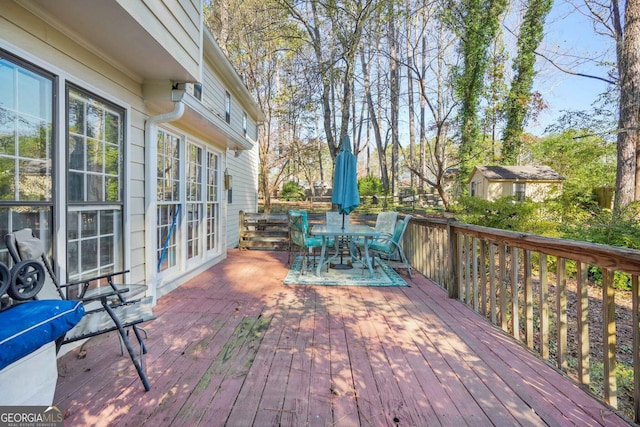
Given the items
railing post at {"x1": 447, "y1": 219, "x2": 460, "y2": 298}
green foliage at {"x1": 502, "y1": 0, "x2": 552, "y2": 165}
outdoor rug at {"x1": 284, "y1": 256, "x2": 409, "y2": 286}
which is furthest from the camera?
green foliage at {"x1": 502, "y1": 0, "x2": 552, "y2": 165}

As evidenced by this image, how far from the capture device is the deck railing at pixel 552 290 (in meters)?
1.78

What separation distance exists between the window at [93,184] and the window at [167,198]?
861mm

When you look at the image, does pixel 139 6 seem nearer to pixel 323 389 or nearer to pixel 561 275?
pixel 323 389

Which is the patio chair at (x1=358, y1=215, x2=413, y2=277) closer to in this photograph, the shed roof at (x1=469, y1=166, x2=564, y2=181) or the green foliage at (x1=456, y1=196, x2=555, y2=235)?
the green foliage at (x1=456, y1=196, x2=555, y2=235)

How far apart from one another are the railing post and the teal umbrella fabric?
5.80 feet

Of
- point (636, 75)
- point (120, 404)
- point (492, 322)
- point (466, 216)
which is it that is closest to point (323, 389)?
point (120, 404)

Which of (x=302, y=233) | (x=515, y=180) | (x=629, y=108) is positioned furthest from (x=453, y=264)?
(x=515, y=180)

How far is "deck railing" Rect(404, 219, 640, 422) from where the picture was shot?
5.83ft

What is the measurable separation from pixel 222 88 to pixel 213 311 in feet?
17.5

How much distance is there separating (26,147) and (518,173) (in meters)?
19.0

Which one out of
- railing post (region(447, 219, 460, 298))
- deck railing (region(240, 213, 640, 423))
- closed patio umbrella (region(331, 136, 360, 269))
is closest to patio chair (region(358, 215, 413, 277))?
deck railing (region(240, 213, 640, 423))

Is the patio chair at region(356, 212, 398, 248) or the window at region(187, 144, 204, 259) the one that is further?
the patio chair at region(356, 212, 398, 248)

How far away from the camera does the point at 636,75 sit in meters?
7.07

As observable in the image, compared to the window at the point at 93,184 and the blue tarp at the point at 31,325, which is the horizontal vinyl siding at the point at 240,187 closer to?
the window at the point at 93,184
